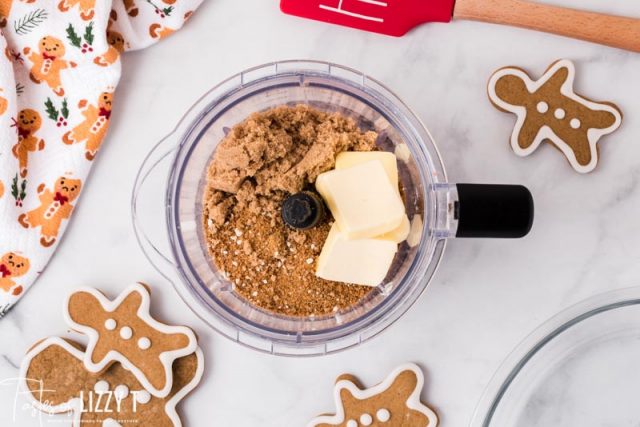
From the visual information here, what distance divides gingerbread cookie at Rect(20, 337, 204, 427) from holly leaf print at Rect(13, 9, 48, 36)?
1.29 feet

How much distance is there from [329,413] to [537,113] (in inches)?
18.3

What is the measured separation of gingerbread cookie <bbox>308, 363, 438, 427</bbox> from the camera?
79cm

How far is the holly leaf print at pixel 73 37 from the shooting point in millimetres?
785

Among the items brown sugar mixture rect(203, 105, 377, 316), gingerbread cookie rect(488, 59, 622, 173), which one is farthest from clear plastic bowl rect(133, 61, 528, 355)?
gingerbread cookie rect(488, 59, 622, 173)

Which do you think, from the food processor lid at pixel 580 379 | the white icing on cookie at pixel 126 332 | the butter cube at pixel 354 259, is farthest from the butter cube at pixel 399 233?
the white icing on cookie at pixel 126 332

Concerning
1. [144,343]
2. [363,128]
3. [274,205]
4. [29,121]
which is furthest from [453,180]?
[29,121]

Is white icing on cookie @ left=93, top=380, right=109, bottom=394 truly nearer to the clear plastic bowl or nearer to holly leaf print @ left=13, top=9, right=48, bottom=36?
the clear plastic bowl

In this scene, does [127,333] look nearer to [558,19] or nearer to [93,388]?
[93,388]

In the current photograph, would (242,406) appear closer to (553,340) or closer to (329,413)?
(329,413)

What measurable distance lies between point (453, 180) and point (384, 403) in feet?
0.97

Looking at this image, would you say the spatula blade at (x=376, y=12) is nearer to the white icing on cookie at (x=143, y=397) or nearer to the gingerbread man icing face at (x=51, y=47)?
the gingerbread man icing face at (x=51, y=47)

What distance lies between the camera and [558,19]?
2.58ft

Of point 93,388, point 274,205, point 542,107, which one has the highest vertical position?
point 542,107

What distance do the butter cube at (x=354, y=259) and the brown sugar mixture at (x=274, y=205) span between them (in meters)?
0.03
